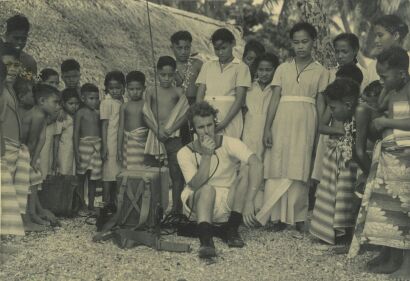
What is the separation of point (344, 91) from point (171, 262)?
6.03 feet

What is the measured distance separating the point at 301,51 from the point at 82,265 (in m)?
2.66

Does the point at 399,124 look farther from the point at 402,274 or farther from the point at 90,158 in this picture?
the point at 90,158

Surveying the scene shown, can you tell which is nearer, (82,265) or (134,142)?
(82,265)

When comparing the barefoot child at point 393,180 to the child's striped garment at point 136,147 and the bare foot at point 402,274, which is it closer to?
the bare foot at point 402,274

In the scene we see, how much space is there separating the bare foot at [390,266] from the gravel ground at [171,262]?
79 millimetres

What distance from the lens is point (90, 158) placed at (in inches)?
242

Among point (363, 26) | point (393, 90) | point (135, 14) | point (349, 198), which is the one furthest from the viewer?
point (363, 26)

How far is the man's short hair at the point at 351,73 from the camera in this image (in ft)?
16.6

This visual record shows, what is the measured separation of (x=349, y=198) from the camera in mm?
4637

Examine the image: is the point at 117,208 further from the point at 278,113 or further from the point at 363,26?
the point at 363,26

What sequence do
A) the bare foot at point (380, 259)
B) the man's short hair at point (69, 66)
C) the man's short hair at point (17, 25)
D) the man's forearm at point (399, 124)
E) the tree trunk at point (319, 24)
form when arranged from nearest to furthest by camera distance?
the man's forearm at point (399, 124) < the bare foot at point (380, 259) < the man's short hair at point (17, 25) < the man's short hair at point (69, 66) < the tree trunk at point (319, 24)

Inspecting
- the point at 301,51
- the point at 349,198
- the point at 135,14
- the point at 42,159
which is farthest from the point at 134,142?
the point at 135,14

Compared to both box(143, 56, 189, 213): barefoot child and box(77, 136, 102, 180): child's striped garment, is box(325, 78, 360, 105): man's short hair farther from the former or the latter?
box(77, 136, 102, 180): child's striped garment

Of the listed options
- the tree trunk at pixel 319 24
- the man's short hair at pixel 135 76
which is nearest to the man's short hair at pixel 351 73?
the man's short hair at pixel 135 76
